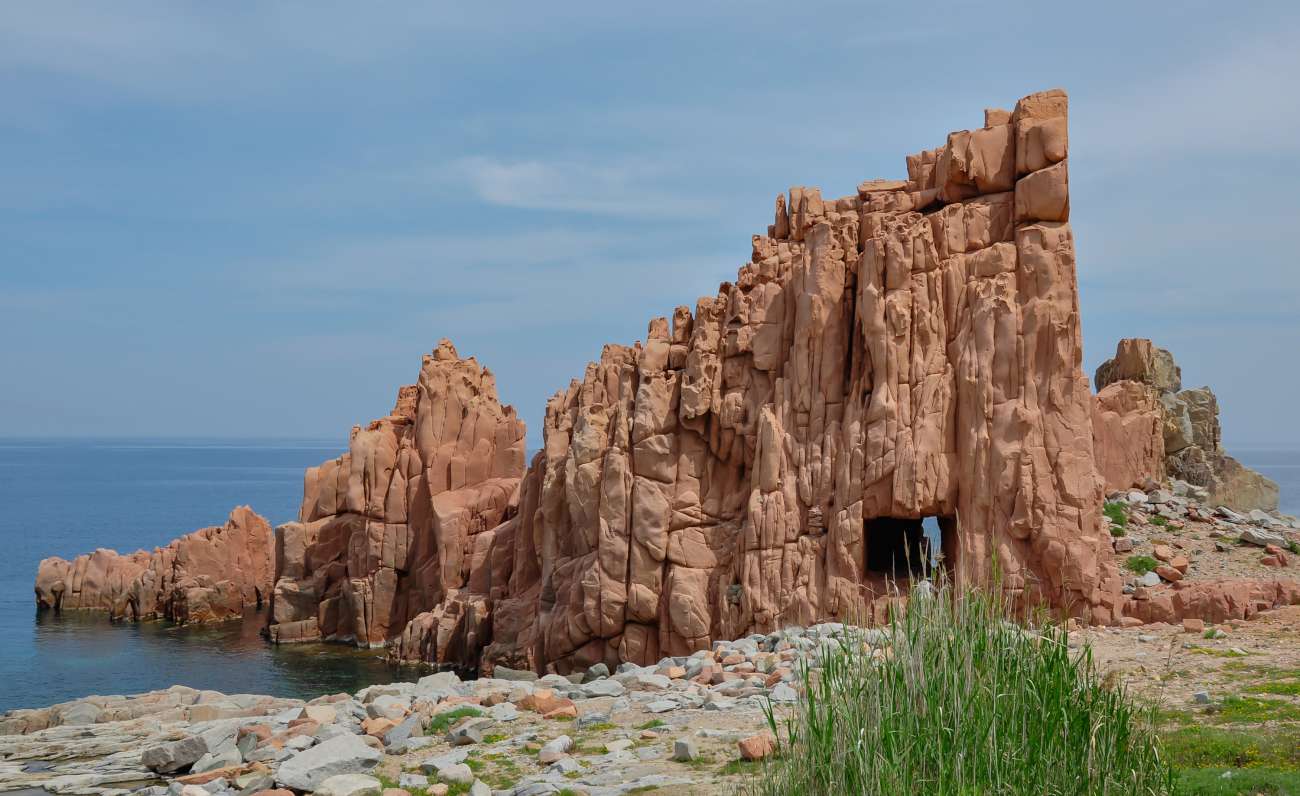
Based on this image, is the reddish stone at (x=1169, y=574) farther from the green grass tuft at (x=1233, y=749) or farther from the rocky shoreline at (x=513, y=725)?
the green grass tuft at (x=1233, y=749)

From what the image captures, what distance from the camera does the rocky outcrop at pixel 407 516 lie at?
50.3 metres

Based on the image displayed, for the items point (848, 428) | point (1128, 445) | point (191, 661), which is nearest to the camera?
point (848, 428)

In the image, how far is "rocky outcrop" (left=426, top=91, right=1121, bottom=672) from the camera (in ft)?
96.3

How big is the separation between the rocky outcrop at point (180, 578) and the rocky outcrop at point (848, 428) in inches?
1104

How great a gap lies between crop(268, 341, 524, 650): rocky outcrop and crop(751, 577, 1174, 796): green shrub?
120ft

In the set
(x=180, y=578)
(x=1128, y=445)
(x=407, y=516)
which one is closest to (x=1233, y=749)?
(x=1128, y=445)

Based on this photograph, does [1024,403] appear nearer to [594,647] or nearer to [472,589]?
[594,647]

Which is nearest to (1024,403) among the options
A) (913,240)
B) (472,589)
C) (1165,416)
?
(913,240)

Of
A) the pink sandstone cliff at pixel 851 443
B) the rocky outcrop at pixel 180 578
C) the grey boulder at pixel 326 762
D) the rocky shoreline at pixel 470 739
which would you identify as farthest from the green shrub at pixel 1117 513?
the rocky outcrop at pixel 180 578

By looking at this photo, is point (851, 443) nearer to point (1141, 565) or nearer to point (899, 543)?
point (899, 543)

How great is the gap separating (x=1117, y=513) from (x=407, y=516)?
31207mm

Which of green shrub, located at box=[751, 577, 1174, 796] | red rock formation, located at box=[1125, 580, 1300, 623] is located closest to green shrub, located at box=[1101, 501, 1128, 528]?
red rock formation, located at box=[1125, 580, 1300, 623]

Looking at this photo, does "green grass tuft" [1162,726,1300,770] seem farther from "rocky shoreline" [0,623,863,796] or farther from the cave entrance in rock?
the cave entrance in rock

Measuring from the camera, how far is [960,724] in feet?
40.0
